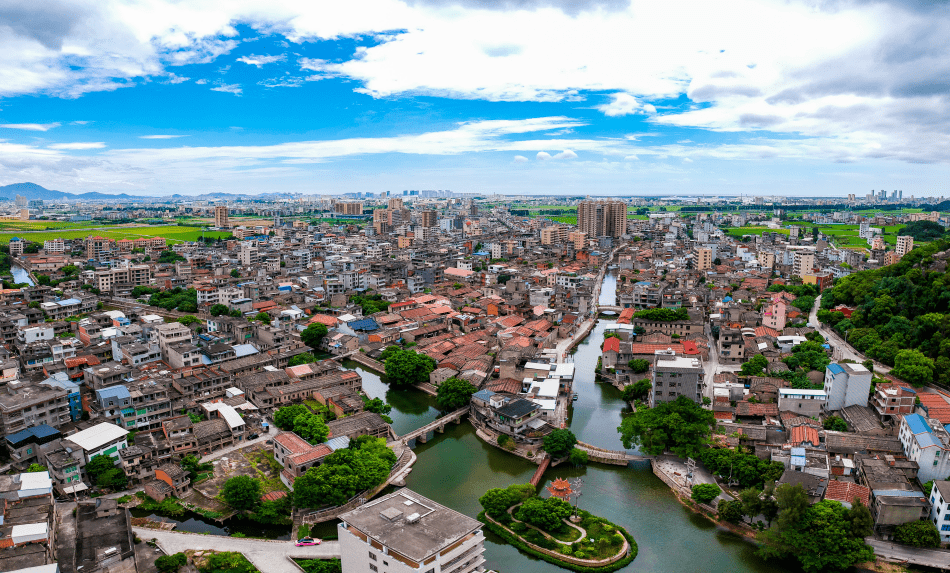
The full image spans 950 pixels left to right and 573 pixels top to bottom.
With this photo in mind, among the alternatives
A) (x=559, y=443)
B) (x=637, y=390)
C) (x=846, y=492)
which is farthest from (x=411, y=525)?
(x=637, y=390)

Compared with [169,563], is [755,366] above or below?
above

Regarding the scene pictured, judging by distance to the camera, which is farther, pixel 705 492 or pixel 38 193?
pixel 38 193

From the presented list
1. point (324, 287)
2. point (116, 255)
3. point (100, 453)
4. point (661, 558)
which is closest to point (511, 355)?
point (661, 558)

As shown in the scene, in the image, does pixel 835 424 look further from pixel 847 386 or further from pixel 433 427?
pixel 433 427

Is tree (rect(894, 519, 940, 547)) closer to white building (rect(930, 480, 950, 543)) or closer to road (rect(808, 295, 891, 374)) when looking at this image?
white building (rect(930, 480, 950, 543))

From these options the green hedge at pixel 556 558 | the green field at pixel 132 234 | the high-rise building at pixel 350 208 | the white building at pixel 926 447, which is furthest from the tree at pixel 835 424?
the high-rise building at pixel 350 208

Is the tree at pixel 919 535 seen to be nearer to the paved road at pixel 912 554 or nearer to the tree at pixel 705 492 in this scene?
the paved road at pixel 912 554

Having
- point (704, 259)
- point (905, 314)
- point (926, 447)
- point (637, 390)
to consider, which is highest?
point (704, 259)
